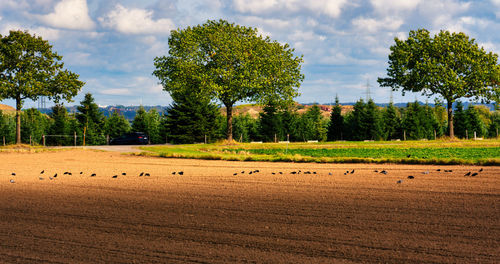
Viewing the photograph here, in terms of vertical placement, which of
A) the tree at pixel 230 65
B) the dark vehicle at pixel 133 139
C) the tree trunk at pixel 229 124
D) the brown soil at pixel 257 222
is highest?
the tree at pixel 230 65

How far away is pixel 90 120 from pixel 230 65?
160 feet

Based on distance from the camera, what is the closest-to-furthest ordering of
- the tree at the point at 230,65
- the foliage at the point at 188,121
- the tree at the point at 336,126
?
the tree at the point at 230,65
the foliage at the point at 188,121
the tree at the point at 336,126

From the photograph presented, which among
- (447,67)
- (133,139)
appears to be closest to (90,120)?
(133,139)

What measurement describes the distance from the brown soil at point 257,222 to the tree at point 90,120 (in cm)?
7126

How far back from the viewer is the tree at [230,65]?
38781 mm

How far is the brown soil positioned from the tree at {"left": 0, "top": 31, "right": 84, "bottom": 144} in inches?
1359

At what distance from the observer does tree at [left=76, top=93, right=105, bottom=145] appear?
77438mm

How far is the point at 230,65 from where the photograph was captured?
40125mm

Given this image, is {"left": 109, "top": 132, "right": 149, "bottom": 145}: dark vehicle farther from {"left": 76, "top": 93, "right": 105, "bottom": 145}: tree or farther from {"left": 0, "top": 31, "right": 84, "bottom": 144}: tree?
{"left": 76, "top": 93, "right": 105, "bottom": 145}: tree

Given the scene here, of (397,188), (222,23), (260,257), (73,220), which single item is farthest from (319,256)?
(222,23)

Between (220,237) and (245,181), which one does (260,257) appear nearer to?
(220,237)

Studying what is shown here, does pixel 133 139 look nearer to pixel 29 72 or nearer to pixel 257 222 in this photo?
pixel 29 72

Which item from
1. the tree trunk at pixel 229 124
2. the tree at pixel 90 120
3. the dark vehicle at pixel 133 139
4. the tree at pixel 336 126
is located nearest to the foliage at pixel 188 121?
the dark vehicle at pixel 133 139

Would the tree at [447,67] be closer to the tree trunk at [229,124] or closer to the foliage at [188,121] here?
the tree trunk at [229,124]
